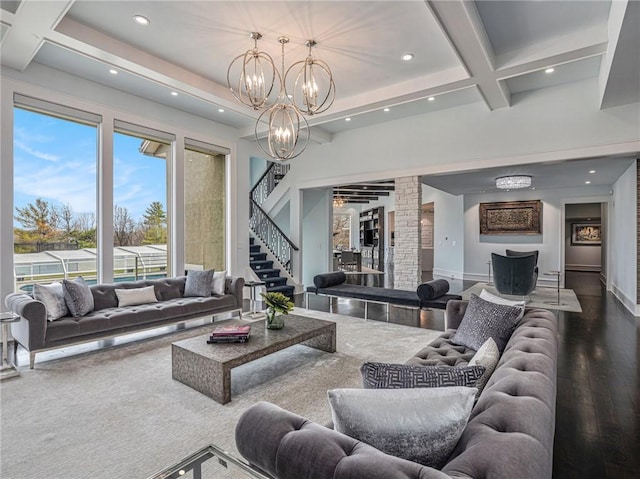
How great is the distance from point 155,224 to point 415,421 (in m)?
5.93

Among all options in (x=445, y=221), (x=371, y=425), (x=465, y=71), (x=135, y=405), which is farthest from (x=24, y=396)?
(x=445, y=221)

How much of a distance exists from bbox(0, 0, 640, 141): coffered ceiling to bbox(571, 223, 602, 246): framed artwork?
10.8 metres

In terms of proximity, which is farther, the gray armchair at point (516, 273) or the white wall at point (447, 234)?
the white wall at point (447, 234)

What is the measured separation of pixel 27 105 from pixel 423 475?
236 inches

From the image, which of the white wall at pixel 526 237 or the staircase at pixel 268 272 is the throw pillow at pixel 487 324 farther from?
the white wall at pixel 526 237

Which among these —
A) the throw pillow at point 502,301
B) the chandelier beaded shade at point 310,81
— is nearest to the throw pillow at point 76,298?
the chandelier beaded shade at point 310,81

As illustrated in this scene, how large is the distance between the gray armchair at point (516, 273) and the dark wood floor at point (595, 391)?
2.76 ft

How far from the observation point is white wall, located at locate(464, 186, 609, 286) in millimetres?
9469

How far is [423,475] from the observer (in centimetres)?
86

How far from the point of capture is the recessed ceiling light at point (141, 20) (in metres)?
3.64

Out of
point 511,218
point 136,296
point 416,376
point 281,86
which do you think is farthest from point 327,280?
point 511,218

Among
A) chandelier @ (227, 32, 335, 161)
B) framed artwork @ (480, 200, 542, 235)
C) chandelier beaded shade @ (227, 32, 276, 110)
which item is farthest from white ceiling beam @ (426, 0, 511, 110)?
framed artwork @ (480, 200, 542, 235)

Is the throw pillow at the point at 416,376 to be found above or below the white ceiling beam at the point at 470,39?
below

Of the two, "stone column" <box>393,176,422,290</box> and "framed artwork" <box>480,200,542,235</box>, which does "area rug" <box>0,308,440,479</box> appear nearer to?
"stone column" <box>393,176,422,290</box>
